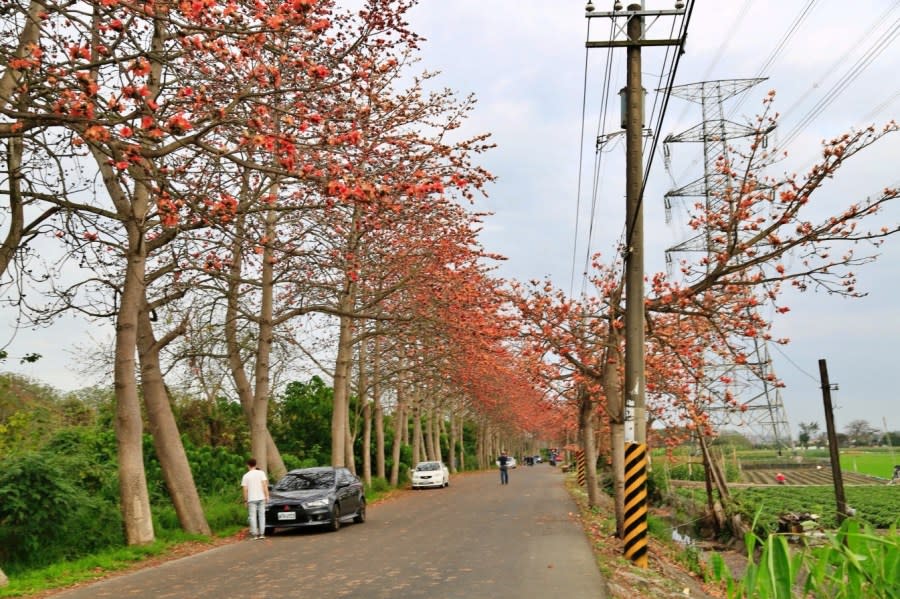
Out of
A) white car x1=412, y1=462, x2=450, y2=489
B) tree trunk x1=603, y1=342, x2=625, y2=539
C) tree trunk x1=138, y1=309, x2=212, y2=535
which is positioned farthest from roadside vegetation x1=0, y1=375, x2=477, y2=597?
white car x1=412, y1=462, x2=450, y2=489

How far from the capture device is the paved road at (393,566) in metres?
11.0

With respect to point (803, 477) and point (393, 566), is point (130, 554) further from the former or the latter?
point (803, 477)

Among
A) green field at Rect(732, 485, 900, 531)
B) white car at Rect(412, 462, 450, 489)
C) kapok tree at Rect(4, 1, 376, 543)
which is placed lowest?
green field at Rect(732, 485, 900, 531)

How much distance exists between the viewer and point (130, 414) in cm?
1554

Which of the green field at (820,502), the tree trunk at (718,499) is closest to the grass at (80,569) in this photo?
the tree trunk at (718,499)

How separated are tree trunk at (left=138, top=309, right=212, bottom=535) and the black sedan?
73.4 inches

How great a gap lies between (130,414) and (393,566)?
5.80 meters

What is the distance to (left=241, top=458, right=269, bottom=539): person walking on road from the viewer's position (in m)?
18.1

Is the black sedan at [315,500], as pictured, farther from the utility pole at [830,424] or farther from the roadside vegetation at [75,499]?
the utility pole at [830,424]

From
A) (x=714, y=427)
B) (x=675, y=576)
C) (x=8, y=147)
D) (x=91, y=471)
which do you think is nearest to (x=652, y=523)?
(x=714, y=427)

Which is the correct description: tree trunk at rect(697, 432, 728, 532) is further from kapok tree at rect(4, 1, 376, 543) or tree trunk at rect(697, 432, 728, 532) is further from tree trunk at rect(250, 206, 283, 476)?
kapok tree at rect(4, 1, 376, 543)

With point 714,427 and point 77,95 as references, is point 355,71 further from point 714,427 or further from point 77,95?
point 714,427

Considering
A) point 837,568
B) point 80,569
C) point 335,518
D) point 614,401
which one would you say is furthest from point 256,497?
point 837,568

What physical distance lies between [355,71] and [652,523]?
16.1 metres
